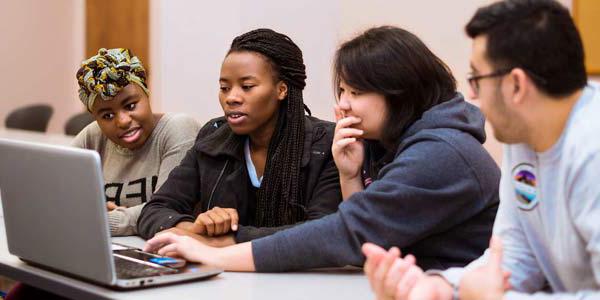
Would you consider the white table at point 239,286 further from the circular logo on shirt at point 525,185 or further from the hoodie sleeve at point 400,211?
the circular logo on shirt at point 525,185

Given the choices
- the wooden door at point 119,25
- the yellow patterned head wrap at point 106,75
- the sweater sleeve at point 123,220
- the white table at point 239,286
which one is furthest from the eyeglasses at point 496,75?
the wooden door at point 119,25

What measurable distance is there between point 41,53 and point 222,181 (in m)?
5.48

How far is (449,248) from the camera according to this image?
1.69 m

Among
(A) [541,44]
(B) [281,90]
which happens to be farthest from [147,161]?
(A) [541,44]

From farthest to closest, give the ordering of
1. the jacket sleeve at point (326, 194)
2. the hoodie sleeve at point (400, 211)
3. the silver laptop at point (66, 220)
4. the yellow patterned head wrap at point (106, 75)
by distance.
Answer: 1. the yellow patterned head wrap at point (106, 75)
2. the jacket sleeve at point (326, 194)
3. the hoodie sleeve at point (400, 211)
4. the silver laptop at point (66, 220)

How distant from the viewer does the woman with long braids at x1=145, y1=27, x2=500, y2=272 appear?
1630 mm

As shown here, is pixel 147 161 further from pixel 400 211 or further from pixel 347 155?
pixel 400 211

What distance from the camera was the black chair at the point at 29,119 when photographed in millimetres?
5453

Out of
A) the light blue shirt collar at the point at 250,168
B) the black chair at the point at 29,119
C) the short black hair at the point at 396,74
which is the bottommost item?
the black chair at the point at 29,119

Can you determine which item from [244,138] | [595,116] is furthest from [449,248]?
[244,138]

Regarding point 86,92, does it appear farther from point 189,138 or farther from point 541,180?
point 541,180

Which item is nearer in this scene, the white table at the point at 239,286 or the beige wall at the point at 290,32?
the white table at the point at 239,286

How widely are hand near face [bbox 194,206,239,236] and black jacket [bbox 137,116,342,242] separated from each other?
0.10 m

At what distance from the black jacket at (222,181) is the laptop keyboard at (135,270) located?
340mm
